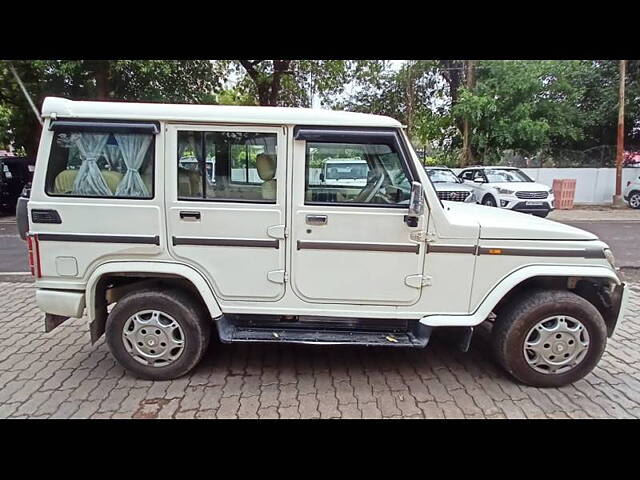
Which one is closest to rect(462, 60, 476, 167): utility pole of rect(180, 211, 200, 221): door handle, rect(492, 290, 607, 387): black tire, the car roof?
rect(492, 290, 607, 387): black tire

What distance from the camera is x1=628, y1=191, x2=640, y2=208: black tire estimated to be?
1397 cm

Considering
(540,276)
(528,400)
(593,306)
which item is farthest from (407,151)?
(528,400)

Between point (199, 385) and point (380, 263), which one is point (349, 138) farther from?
point (199, 385)

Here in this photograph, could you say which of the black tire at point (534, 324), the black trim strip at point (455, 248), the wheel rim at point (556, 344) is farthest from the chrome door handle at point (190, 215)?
the wheel rim at point (556, 344)

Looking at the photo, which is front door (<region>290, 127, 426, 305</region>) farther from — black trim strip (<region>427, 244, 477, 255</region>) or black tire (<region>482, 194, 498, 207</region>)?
black tire (<region>482, 194, 498, 207</region>)

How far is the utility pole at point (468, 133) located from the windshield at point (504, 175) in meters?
3.14

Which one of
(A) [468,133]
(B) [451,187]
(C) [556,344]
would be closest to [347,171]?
(C) [556,344]

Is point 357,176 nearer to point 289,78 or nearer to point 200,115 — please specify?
point 200,115

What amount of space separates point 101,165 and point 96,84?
1060 cm

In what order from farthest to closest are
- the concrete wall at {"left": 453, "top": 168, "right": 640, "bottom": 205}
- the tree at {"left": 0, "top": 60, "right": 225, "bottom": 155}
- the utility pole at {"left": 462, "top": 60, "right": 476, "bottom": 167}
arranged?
the concrete wall at {"left": 453, "top": 168, "right": 640, "bottom": 205} < the utility pole at {"left": 462, "top": 60, "right": 476, "bottom": 167} < the tree at {"left": 0, "top": 60, "right": 225, "bottom": 155}

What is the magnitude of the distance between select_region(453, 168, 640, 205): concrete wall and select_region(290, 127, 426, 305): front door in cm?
1356

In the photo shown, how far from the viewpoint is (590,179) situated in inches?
613

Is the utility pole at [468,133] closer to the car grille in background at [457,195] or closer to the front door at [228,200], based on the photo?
the car grille in background at [457,195]

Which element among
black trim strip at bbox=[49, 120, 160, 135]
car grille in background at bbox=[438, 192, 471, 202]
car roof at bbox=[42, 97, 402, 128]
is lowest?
car grille in background at bbox=[438, 192, 471, 202]
